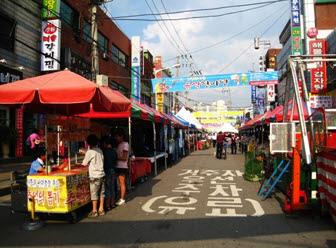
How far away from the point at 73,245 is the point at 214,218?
3.08m

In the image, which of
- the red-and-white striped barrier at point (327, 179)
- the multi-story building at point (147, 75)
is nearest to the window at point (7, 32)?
the red-and-white striped barrier at point (327, 179)

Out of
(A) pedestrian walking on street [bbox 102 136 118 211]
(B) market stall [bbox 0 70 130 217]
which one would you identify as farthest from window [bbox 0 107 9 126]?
(B) market stall [bbox 0 70 130 217]

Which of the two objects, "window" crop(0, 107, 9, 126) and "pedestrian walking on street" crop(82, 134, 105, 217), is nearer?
"pedestrian walking on street" crop(82, 134, 105, 217)

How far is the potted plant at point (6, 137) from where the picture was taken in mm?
18453

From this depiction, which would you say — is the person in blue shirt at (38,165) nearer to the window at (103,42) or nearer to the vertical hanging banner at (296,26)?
the window at (103,42)

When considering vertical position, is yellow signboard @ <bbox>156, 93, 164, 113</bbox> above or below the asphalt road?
above

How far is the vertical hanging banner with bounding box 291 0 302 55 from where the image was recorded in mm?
32625

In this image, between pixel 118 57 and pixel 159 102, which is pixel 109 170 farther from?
pixel 159 102

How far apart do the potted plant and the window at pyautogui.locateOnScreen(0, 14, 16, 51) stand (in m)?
3.51

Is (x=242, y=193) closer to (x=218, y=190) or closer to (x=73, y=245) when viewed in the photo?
(x=218, y=190)

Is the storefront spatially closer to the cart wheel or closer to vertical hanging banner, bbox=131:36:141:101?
the cart wheel

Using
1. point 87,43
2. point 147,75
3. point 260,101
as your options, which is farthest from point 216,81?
point 260,101

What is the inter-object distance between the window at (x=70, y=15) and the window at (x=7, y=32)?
196 inches

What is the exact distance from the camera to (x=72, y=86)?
826 cm
